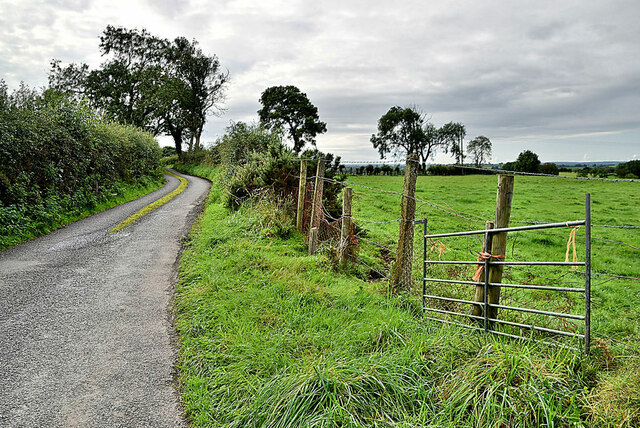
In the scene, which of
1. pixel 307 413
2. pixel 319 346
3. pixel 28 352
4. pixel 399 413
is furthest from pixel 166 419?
pixel 28 352

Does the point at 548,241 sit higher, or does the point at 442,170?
the point at 442,170

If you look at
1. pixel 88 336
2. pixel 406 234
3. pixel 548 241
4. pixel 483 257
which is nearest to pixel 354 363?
pixel 483 257

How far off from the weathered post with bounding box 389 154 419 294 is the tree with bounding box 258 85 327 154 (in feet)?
160

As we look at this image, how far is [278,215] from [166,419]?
21.4ft

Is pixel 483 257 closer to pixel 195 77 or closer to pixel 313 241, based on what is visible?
pixel 313 241

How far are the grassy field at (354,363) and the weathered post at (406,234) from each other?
248mm

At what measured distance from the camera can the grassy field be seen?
293cm

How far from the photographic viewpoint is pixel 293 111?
2138 inches

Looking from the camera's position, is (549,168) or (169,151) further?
(169,151)

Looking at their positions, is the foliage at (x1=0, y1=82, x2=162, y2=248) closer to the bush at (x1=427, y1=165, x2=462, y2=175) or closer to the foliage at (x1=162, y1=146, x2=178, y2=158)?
the bush at (x1=427, y1=165, x2=462, y2=175)

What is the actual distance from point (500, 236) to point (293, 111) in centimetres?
5225

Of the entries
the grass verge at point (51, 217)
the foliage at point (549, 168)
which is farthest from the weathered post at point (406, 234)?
the foliage at point (549, 168)

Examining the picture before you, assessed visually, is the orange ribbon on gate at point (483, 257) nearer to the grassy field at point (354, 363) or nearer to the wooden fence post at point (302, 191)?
the grassy field at point (354, 363)

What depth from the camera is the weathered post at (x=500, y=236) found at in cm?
425
